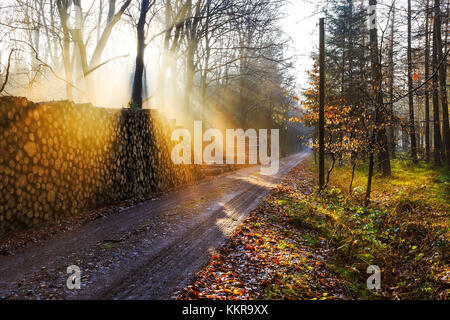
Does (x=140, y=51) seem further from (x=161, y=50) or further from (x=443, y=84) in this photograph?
(x=443, y=84)

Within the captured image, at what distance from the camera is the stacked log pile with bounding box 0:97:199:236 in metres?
5.81

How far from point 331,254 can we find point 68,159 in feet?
21.6

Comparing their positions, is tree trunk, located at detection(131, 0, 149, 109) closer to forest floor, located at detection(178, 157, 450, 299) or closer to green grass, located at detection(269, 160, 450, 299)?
forest floor, located at detection(178, 157, 450, 299)

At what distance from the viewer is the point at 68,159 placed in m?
7.29

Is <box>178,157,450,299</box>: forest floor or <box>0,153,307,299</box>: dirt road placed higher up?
<box>0,153,307,299</box>: dirt road

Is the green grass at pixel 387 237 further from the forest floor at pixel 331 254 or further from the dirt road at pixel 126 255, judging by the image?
the dirt road at pixel 126 255

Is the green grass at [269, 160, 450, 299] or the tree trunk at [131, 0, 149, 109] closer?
the green grass at [269, 160, 450, 299]

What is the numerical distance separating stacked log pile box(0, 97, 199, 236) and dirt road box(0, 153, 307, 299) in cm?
99

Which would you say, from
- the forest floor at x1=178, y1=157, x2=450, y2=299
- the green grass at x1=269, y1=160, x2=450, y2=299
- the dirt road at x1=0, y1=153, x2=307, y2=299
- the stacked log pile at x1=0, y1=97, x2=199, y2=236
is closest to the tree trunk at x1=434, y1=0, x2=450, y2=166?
the green grass at x1=269, y1=160, x2=450, y2=299

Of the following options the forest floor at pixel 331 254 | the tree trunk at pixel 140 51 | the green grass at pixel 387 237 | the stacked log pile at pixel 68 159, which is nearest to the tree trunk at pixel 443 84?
the green grass at pixel 387 237

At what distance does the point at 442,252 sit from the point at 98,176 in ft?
27.6

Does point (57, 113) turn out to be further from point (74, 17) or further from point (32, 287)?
point (74, 17)

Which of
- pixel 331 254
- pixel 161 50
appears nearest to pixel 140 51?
pixel 331 254

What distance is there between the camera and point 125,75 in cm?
4506
